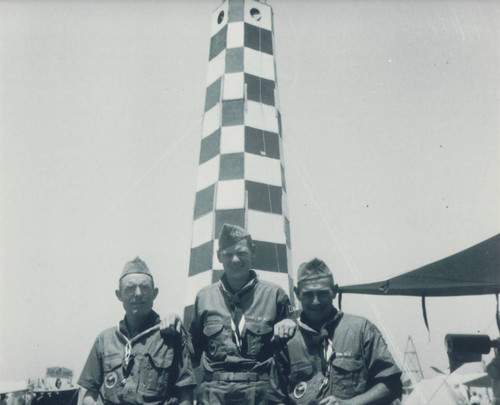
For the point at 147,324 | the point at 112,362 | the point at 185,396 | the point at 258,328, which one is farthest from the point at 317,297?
the point at 112,362

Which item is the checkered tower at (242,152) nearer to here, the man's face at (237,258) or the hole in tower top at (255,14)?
the hole in tower top at (255,14)

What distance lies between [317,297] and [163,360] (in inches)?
37.6

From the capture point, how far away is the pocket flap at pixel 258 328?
9.37 feet

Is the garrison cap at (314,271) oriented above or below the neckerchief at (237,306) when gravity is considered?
above

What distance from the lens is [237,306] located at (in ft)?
9.70

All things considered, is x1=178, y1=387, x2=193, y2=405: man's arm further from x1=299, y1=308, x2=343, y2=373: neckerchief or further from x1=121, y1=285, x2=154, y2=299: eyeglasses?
x1=299, y1=308, x2=343, y2=373: neckerchief

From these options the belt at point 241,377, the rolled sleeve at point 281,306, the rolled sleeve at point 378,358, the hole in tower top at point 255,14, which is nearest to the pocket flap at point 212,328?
the belt at point 241,377

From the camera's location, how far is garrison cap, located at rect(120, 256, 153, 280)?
10.1 feet

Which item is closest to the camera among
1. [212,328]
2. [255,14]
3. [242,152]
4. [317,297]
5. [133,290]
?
[317,297]

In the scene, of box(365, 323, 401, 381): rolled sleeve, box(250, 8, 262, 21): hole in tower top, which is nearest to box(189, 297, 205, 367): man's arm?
box(365, 323, 401, 381): rolled sleeve

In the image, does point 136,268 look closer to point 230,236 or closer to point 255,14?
point 230,236

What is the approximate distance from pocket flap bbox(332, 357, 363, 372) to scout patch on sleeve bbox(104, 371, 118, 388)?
127 cm

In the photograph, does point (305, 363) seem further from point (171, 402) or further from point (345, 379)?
point (171, 402)

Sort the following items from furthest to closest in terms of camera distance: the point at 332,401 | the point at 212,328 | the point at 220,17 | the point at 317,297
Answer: the point at 220,17 < the point at 212,328 < the point at 317,297 < the point at 332,401
